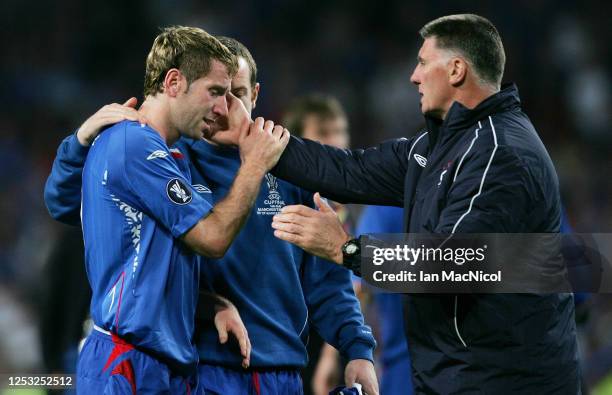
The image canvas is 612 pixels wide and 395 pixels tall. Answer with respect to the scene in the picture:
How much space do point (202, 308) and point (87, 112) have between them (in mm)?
5887

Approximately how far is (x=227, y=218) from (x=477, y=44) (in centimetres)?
131

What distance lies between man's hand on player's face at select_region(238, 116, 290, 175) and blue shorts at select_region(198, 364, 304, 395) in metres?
0.75

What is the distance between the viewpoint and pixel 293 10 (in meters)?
9.78

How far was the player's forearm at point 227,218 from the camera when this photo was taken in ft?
9.80

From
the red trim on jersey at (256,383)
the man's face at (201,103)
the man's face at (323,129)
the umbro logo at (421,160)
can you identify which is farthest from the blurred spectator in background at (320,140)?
the man's face at (201,103)

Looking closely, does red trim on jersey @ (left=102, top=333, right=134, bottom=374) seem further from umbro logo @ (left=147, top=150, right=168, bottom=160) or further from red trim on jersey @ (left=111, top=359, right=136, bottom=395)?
umbro logo @ (left=147, top=150, right=168, bottom=160)

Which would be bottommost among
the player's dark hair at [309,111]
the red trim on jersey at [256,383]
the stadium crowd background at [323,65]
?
the red trim on jersey at [256,383]

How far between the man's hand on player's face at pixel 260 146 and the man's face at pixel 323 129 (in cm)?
225

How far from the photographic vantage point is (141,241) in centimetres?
298

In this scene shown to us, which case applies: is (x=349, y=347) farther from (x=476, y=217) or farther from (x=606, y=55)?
(x=606, y=55)

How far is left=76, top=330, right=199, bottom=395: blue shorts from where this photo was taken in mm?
2922

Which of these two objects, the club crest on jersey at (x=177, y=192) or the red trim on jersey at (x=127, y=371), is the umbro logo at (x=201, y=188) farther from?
the red trim on jersey at (x=127, y=371)

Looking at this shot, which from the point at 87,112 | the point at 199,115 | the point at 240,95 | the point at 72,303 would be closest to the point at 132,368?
the point at 199,115

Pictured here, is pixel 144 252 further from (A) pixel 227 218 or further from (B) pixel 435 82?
(B) pixel 435 82
